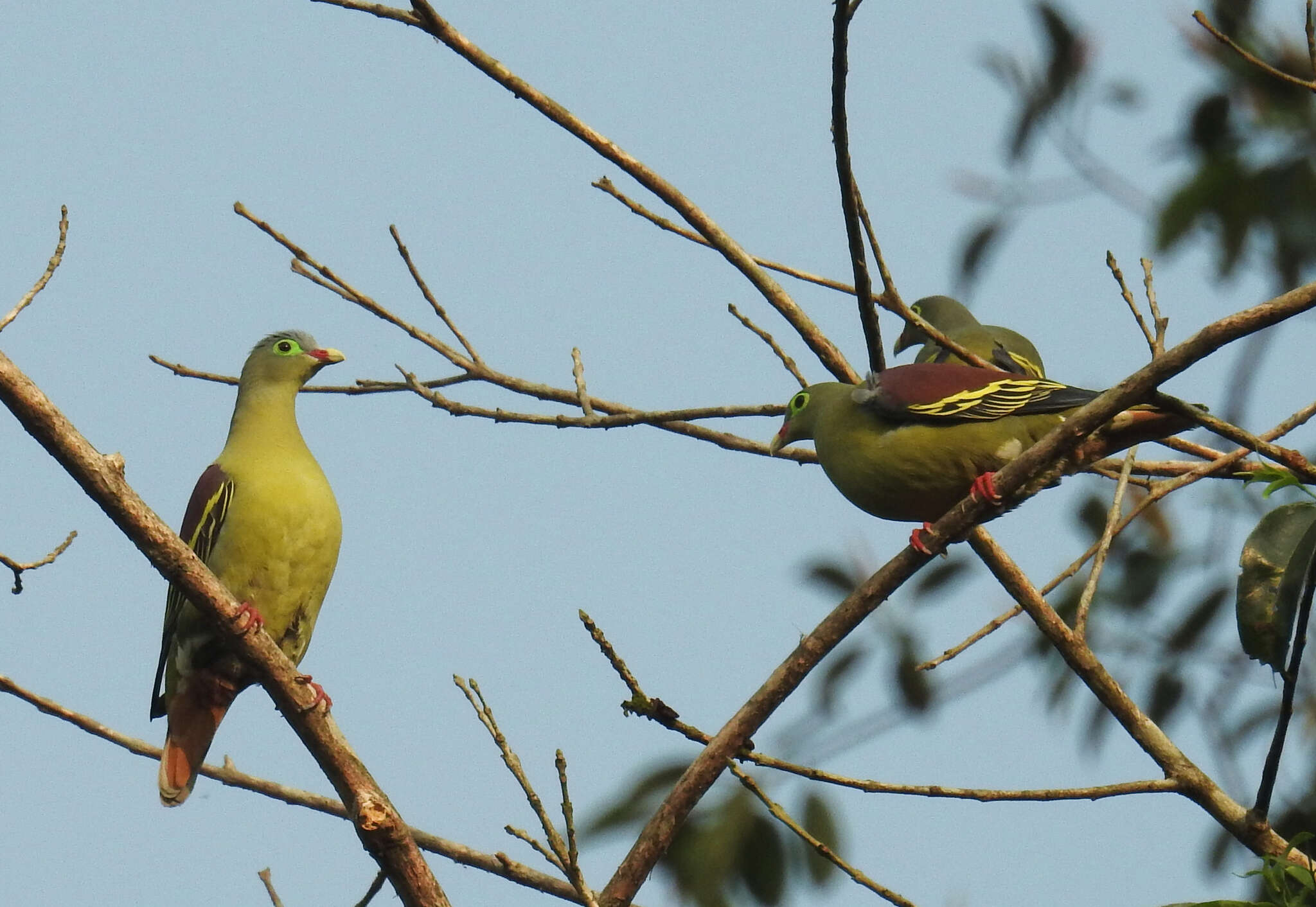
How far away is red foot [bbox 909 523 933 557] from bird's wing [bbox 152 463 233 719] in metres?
2.27

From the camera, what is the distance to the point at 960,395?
4.41 m

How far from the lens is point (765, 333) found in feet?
15.3

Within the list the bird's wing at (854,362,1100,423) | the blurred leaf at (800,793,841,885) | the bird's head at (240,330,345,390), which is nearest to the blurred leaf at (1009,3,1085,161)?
the bird's wing at (854,362,1100,423)

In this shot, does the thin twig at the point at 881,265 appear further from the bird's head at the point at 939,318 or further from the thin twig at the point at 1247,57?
the bird's head at the point at 939,318

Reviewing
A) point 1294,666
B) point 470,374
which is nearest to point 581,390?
point 470,374

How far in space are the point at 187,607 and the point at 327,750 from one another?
4.05ft

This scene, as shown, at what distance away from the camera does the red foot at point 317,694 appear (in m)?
3.58

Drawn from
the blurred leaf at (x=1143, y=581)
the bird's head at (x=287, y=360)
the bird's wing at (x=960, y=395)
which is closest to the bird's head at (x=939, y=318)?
the blurred leaf at (x=1143, y=581)

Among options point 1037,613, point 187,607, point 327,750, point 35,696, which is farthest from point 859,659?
point 35,696

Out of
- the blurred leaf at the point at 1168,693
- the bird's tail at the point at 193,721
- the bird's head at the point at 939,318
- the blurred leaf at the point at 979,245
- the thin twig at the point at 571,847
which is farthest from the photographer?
the bird's head at the point at 939,318

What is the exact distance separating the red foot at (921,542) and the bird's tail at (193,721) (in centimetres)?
228

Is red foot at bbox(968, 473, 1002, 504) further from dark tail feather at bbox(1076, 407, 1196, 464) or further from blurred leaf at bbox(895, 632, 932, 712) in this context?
blurred leaf at bbox(895, 632, 932, 712)

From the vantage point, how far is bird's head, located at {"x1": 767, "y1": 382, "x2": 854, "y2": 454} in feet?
16.3

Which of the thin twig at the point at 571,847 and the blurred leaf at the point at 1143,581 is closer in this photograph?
the thin twig at the point at 571,847
